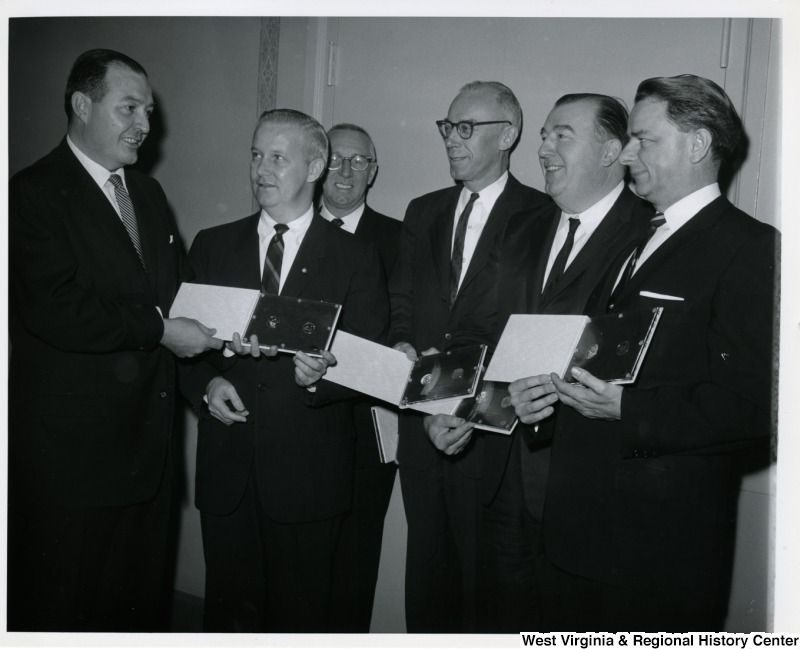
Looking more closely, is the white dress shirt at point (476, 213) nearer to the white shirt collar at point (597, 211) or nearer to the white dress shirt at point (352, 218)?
the white shirt collar at point (597, 211)

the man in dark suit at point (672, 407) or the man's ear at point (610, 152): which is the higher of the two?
the man's ear at point (610, 152)

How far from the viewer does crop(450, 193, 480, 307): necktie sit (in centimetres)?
288

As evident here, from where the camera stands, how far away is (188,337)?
7.97 feet

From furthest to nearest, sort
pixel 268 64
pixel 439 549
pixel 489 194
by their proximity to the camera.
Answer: pixel 268 64
pixel 489 194
pixel 439 549

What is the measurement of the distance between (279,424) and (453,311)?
2.59 ft

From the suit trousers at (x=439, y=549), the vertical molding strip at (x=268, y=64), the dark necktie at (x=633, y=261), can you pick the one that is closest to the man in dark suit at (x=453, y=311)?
the suit trousers at (x=439, y=549)

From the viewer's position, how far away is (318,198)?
376cm

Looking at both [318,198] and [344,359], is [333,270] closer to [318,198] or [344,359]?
[344,359]

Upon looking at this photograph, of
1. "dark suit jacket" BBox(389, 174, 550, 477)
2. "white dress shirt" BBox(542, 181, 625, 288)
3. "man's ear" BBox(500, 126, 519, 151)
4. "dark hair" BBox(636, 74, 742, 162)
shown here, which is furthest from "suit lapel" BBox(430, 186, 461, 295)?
"dark hair" BBox(636, 74, 742, 162)

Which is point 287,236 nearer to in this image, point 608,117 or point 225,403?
point 225,403

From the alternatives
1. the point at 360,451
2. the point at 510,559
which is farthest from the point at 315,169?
the point at 510,559

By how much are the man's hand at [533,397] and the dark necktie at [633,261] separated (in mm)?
281

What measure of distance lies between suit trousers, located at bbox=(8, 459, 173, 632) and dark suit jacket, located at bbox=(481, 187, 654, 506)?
1220 millimetres

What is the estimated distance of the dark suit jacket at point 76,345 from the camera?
2393 millimetres
